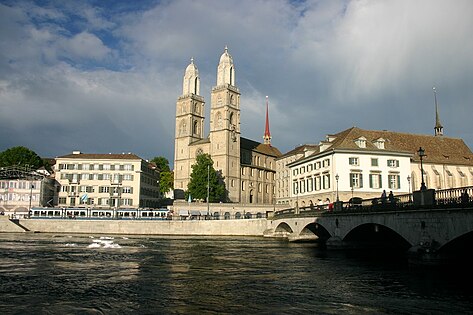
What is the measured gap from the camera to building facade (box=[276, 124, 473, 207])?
66625 mm

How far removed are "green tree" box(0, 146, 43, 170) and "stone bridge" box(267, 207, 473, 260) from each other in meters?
80.6

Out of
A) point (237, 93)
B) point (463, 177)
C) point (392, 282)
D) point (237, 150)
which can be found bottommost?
point (392, 282)

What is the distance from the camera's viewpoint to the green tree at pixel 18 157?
331 ft

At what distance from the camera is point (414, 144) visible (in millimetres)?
75938

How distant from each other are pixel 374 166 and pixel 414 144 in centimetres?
1345

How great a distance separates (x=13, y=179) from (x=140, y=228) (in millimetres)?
35740

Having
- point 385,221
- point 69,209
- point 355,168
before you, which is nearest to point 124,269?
point 385,221

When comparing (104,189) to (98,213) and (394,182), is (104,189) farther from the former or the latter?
(394,182)

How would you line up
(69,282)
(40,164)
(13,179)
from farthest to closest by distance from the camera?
1. (40,164)
2. (13,179)
3. (69,282)

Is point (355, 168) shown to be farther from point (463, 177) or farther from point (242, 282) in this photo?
point (242, 282)

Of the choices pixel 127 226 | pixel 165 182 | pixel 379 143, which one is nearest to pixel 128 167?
pixel 165 182

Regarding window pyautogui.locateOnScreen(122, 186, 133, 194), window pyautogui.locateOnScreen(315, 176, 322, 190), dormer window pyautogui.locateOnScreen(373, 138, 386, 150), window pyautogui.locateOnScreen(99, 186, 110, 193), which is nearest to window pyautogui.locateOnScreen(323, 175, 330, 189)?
window pyautogui.locateOnScreen(315, 176, 322, 190)

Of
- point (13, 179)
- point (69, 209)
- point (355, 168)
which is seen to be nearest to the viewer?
point (355, 168)

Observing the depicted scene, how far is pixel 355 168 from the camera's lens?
6688 cm
